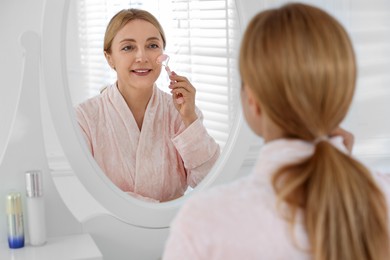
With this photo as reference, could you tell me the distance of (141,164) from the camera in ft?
4.12

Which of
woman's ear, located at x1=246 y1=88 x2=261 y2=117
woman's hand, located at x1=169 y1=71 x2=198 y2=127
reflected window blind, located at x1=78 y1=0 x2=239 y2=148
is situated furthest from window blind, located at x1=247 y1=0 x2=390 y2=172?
woman's ear, located at x1=246 y1=88 x2=261 y2=117

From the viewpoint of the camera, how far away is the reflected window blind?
3.94 feet

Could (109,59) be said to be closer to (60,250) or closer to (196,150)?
(196,150)

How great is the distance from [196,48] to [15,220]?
1.60ft

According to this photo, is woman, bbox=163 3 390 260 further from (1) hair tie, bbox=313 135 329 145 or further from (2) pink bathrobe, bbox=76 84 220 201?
(2) pink bathrobe, bbox=76 84 220 201

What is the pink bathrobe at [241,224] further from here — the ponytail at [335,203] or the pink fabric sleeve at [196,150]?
the pink fabric sleeve at [196,150]

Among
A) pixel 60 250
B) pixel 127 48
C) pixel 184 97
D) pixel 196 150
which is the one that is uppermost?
pixel 127 48

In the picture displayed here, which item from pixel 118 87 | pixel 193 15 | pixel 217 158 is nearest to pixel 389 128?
pixel 217 158

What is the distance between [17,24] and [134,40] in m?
0.22

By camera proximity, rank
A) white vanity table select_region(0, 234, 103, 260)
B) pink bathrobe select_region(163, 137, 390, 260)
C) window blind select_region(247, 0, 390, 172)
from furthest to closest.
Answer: window blind select_region(247, 0, 390, 172), white vanity table select_region(0, 234, 103, 260), pink bathrobe select_region(163, 137, 390, 260)

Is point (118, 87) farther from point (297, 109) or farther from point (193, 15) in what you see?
point (297, 109)

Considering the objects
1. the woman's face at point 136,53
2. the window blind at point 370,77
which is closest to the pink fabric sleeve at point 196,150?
the woman's face at point 136,53

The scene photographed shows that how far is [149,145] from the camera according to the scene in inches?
49.9

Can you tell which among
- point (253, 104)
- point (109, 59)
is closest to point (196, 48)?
point (109, 59)
